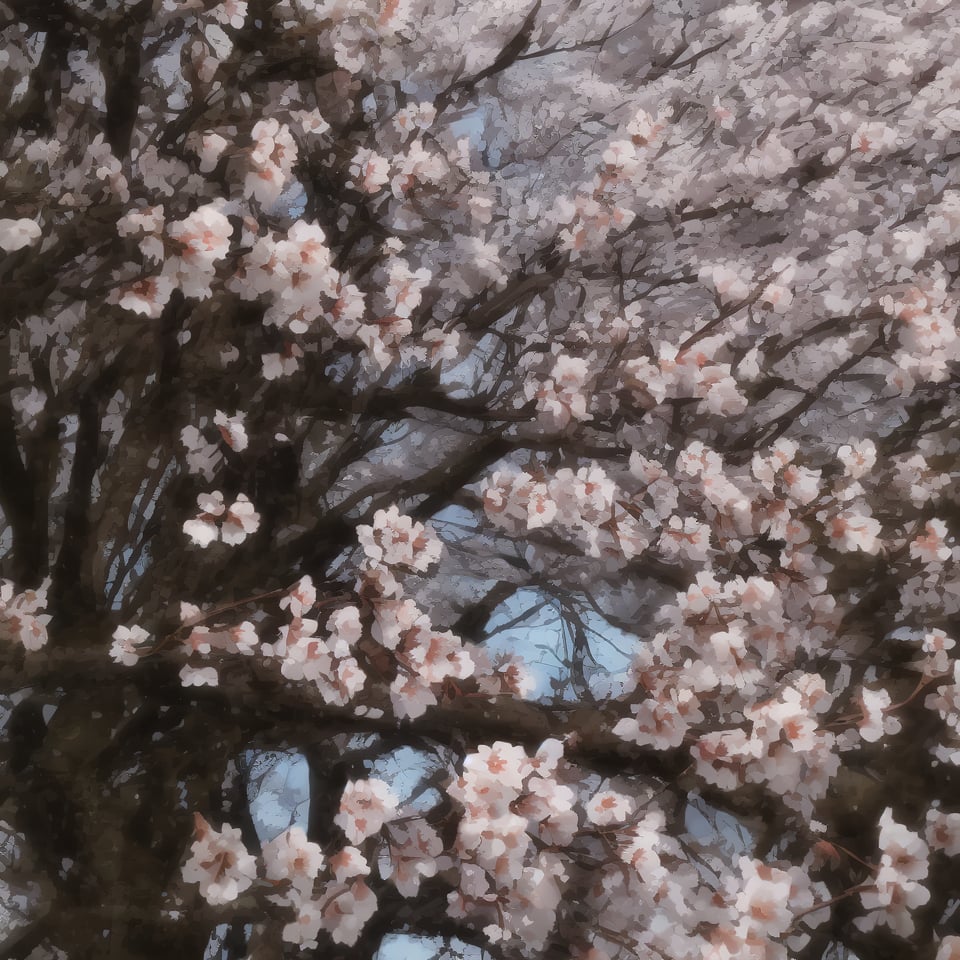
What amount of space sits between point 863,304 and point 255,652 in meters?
3.40

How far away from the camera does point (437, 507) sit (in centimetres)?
387

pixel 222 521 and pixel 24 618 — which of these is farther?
pixel 222 521

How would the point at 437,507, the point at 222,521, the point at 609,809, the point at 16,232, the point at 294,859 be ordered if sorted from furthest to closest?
the point at 437,507 → the point at 222,521 → the point at 609,809 → the point at 294,859 → the point at 16,232

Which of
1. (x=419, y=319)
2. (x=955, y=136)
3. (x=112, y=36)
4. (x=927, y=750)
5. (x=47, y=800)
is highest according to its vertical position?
(x=112, y=36)

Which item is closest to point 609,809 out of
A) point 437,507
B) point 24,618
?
point 437,507

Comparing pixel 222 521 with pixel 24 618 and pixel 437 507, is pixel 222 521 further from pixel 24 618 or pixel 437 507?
pixel 437 507

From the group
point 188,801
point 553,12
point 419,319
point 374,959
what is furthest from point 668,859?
point 553,12

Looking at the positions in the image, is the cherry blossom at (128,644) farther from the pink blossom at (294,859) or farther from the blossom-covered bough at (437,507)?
the pink blossom at (294,859)

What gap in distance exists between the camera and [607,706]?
9.59 ft

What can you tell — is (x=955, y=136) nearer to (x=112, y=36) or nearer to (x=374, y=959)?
(x=112, y=36)

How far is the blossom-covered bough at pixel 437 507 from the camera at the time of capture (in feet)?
8.72

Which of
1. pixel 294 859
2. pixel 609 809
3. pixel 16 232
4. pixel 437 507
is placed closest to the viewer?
pixel 16 232

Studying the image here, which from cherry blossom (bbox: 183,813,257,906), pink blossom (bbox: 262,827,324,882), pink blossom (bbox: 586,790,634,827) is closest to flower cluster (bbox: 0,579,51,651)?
cherry blossom (bbox: 183,813,257,906)

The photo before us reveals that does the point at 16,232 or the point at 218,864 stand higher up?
the point at 16,232
